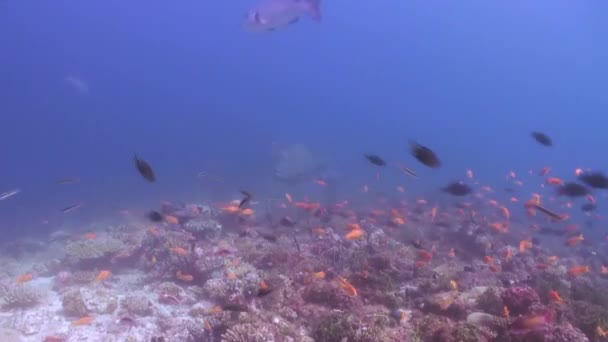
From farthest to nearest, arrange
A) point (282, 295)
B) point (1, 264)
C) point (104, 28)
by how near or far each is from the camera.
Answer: point (104, 28)
point (1, 264)
point (282, 295)

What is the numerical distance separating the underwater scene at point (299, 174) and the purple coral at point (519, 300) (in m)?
0.04

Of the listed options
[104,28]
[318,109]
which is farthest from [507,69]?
[104,28]

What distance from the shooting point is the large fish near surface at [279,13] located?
5.16 meters

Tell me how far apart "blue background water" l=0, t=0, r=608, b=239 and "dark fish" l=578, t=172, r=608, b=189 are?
305ft

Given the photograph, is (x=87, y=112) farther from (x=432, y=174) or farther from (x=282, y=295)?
(x=282, y=295)

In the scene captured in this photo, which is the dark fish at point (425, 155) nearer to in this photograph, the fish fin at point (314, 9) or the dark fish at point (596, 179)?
the fish fin at point (314, 9)

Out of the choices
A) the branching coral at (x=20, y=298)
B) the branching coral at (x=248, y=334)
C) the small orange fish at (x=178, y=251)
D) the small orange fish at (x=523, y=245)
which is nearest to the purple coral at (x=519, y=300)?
the branching coral at (x=248, y=334)

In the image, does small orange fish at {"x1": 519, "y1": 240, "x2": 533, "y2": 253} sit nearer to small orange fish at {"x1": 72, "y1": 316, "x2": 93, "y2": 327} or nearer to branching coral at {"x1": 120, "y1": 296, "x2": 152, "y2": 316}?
branching coral at {"x1": 120, "y1": 296, "x2": 152, "y2": 316}

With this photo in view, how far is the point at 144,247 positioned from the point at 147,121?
15485 centimetres

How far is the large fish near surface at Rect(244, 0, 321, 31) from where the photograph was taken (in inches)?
203

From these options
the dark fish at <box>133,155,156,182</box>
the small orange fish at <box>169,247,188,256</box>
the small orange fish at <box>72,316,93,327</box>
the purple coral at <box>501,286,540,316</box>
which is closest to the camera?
the dark fish at <box>133,155,156,182</box>

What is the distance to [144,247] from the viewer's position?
13.0 m

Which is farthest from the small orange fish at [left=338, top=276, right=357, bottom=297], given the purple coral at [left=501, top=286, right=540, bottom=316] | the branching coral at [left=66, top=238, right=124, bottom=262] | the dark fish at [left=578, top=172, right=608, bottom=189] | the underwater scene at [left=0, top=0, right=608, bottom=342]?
the branching coral at [left=66, top=238, right=124, bottom=262]

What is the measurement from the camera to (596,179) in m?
8.24
